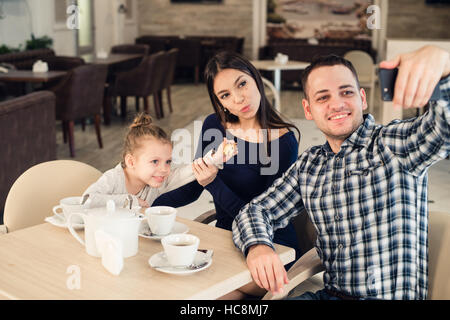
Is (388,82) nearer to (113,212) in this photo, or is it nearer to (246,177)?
(113,212)

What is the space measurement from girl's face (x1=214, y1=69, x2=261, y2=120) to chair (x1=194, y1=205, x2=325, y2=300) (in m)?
0.42

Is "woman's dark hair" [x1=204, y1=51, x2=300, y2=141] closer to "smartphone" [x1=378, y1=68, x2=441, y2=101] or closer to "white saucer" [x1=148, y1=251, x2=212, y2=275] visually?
"white saucer" [x1=148, y1=251, x2=212, y2=275]

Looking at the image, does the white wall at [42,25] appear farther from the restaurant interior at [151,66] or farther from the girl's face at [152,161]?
the girl's face at [152,161]

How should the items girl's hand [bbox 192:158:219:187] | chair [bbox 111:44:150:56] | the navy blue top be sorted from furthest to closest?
chair [bbox 111:44:150:56] → the navy blue top → girl's hand [bbox 192:158:219:187]

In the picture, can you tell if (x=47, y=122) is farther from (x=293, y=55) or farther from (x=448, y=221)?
(x=293, y=55)

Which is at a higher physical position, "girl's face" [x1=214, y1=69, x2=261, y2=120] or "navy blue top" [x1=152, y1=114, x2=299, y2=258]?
"girl's face" [x1=214, y1=69, x2=261, y2=120]

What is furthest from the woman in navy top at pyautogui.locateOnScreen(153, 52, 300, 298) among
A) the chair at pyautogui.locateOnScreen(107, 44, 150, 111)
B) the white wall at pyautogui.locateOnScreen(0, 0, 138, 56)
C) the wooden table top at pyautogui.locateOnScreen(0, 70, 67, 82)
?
the chair at pyautogui.locateOnScreen(107, 44, 150, 111)

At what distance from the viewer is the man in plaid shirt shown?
1.36 m

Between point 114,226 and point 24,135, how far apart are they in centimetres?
286

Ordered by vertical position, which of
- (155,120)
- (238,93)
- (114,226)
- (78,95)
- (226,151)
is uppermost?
(238,93)

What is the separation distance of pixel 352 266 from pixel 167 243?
50 cm

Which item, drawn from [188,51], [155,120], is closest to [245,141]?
[155,120]

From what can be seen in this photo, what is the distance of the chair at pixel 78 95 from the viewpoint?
17.3 feet

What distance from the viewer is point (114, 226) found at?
128 centimetres
